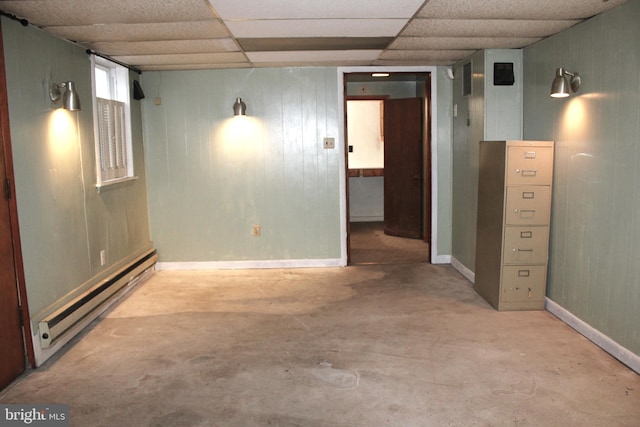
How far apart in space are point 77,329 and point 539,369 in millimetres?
3099

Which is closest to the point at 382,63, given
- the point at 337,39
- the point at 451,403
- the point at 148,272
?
the point at 337,39

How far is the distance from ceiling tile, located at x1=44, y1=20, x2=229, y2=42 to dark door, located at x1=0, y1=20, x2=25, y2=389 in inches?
27.9

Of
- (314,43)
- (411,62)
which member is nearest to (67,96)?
(314,43)

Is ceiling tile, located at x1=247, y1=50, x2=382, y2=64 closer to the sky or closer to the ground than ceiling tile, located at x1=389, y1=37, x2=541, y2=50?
closer to the sky

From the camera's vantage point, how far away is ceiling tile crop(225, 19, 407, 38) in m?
3.47

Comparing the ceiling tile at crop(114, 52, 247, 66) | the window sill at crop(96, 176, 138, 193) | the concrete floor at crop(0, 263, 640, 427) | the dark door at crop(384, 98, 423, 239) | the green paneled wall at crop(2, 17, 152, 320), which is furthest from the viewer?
the dark door at crop(384, 98, 423, 239)

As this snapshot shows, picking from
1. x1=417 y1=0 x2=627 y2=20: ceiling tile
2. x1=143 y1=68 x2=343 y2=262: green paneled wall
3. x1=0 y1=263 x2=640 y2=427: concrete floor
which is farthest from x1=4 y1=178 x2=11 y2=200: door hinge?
x1=417 y1=0 x2=627 y2=20: ceiling tile

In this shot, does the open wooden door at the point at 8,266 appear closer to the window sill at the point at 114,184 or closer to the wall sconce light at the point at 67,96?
the wall sconce light at the point at 67,96

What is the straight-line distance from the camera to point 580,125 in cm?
352

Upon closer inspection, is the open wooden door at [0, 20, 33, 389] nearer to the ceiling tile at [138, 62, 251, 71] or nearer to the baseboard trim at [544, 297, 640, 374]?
the ceiling tile at [138, 62, 251, 71]

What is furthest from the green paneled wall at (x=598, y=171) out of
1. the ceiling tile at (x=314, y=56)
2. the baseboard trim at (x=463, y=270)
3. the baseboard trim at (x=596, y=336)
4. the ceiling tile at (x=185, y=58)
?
the ceiling tile at (x=185, y=58)

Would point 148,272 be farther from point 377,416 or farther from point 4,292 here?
point 377,416

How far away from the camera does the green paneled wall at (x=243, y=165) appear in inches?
213

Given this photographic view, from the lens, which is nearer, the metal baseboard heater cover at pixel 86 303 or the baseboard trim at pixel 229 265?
the metal baseboard heater cover at pixel 86 303
